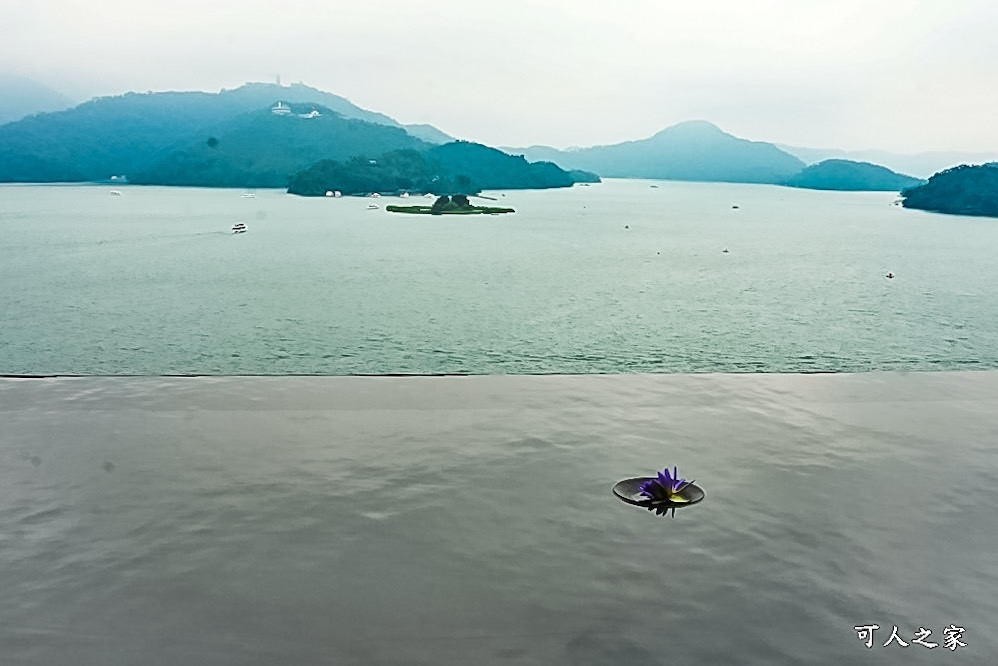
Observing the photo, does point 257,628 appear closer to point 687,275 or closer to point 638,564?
point 638,564

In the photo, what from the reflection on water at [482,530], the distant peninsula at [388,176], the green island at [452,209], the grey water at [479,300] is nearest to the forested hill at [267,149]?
the distant peninsula at [388,176]

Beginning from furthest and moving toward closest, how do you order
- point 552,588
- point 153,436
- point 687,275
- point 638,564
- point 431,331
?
1. point 687,275
2. point 431,331
3. point 153,436
4. point 638,564
5. point 552,588

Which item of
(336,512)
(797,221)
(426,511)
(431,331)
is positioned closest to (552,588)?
(426,511)

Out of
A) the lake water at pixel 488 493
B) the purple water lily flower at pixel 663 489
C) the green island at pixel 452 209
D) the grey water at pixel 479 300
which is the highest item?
the green island at pixel 452 209

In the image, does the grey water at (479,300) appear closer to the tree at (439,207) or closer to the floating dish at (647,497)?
the floating dish at (647,497)

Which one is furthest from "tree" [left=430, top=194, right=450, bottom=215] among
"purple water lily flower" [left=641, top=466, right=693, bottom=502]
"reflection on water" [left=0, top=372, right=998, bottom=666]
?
"purple water lily flower" [left=641, top=466, right=693, bottom=502]

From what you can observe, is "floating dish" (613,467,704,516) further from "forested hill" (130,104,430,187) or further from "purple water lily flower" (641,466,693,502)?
"forested hill" (130,104,430,187)

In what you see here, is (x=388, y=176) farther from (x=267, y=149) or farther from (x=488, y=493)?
(x=488, y=493)
